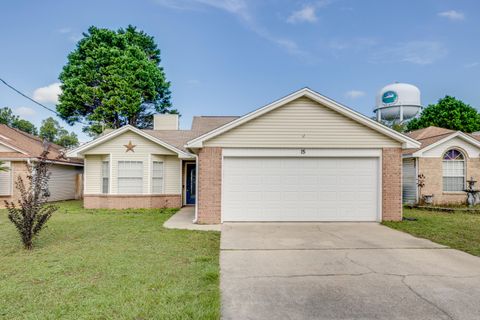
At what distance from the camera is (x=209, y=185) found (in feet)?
32.1

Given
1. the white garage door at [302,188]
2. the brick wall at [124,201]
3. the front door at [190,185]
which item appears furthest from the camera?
the front door at [190,185]

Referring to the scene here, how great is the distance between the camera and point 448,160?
1505 cm

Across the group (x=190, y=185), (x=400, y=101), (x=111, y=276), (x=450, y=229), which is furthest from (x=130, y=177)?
(x=400, y=101)

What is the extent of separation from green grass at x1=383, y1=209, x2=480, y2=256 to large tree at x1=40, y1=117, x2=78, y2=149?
50401mm

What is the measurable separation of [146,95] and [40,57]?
11.4 meters

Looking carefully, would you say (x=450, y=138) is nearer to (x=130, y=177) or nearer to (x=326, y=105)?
(x=326, y=105)

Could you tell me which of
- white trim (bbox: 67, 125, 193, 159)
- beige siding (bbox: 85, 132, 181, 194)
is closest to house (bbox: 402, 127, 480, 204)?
white trim (bbox: 67, 125, 193, 159)

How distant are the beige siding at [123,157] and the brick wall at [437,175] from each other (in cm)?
1281

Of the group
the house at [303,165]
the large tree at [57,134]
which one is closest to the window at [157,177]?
the house at [303,165]

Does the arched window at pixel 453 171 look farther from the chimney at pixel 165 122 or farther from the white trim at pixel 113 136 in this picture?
the chimney at pixel 165 122

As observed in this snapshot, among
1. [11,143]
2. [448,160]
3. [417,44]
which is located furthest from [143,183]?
[417,44]

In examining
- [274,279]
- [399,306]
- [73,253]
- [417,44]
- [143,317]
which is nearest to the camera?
[143,317]

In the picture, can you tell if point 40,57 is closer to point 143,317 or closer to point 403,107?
point 143,317

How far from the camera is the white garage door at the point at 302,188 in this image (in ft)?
32.7
